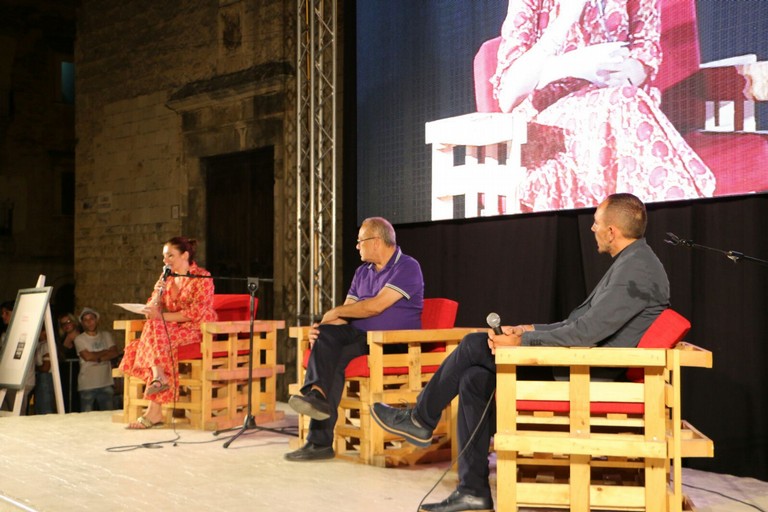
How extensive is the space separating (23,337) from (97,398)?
1325mm

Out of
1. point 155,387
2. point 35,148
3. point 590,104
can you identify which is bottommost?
point 155,387

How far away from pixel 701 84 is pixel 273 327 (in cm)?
306

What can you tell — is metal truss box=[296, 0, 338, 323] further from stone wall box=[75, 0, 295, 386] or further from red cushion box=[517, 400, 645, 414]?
red cushion box=[517, 400, 645, 414]

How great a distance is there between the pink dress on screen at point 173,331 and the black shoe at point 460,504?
290 cm

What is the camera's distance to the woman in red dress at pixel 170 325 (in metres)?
6.12

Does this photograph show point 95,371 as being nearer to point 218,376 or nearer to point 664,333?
point 218,376

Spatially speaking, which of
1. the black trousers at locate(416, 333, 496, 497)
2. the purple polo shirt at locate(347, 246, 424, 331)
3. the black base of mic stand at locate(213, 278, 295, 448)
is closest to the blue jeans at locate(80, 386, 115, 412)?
the black base of mic stand at locate(213, 278, 295, 448)

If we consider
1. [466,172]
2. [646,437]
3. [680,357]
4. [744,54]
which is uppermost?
[744,54]

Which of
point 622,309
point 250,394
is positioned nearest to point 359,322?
point 250,394

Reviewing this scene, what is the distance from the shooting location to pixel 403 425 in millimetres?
3902

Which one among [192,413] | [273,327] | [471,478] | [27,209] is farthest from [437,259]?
[27,209]

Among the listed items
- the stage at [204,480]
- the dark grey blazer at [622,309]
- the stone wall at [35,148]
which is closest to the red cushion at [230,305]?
the stage at [204,480]

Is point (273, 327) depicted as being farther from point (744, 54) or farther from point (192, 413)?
point (744, 54)

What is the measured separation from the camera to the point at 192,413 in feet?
20.2
